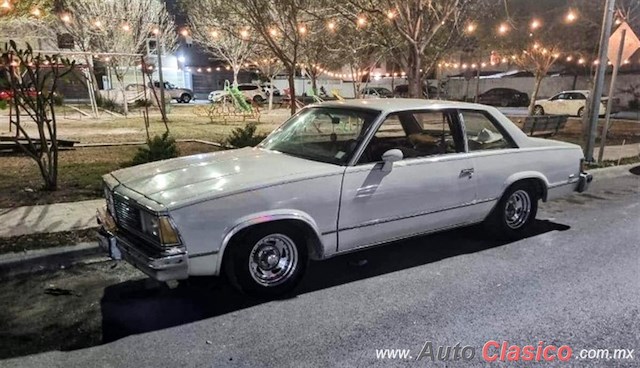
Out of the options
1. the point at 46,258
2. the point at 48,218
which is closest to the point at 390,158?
the point at 46,258

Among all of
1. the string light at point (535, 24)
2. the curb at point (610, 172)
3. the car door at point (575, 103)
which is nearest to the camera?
the curb at point (610, 172)

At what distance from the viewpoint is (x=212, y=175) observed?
403 centimetres

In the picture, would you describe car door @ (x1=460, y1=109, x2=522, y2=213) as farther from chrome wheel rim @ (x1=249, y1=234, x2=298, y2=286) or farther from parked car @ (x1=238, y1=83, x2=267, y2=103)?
parked car @ (x1=238, y1=83, x2=267, y2=103)

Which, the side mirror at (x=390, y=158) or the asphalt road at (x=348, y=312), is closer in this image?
the asphalt road at (x=348, y=312)

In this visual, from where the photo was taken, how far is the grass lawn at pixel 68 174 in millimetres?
6949

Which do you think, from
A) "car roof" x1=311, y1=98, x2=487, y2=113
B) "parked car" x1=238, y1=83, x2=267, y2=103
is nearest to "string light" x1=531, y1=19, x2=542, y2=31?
"car roof" x1=311, y1=98, x2=487, y2=113

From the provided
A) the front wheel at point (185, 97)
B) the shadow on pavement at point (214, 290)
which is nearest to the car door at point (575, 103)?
the shadow on pavement at point (214, 290)

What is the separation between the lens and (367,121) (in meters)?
4.58

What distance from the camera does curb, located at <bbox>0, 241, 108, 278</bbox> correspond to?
4.65 meters

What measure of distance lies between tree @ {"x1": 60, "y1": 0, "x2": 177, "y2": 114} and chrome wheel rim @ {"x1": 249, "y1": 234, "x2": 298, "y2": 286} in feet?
78.8

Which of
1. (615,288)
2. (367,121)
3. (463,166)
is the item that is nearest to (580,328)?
(615,288)

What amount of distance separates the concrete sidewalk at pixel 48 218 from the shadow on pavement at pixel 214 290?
1730 mm

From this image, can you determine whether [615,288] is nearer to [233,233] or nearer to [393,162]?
[393,162]

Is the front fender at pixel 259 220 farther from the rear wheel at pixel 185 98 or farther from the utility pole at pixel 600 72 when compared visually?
the rear wheel at pixel 185 98
